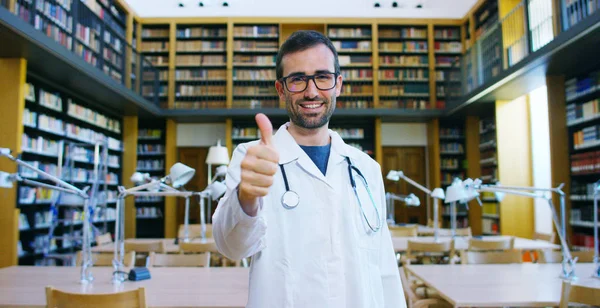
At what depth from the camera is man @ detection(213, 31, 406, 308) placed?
1.03 meters

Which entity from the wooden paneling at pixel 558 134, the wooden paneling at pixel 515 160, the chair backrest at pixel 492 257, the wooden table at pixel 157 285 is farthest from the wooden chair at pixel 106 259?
the wooden paneling at pixel 515 160

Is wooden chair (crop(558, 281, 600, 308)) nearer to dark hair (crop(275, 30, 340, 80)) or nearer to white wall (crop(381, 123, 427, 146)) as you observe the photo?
dark hair (crop(275, 30, 340, 80))

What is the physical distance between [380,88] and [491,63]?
266cm

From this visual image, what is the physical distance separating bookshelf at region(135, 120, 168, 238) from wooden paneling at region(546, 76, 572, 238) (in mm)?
7259

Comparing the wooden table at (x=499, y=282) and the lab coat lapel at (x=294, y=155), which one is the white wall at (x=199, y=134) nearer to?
the wooden table at (x=499, y=282)

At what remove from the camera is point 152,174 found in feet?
32.3

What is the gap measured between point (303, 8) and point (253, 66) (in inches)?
63.6

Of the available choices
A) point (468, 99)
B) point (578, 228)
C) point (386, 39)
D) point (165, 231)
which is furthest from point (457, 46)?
point (165, 231)

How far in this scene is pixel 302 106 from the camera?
111cm

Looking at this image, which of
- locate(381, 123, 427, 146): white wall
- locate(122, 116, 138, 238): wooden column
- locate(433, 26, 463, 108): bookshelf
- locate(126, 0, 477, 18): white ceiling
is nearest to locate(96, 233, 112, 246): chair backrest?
locate(122, 116, 138, 238): wooden column

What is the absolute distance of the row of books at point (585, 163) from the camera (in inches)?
223

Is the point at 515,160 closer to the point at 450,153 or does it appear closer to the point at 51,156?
the point at 450,153

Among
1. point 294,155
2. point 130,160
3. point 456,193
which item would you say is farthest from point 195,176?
point 294,155

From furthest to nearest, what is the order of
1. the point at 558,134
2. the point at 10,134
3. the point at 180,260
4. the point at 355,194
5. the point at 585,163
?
1. the point at 558,134
2. the point at 585,163
3. the point at 10,134
4. the point at 180,260
5. the point at 355,194
